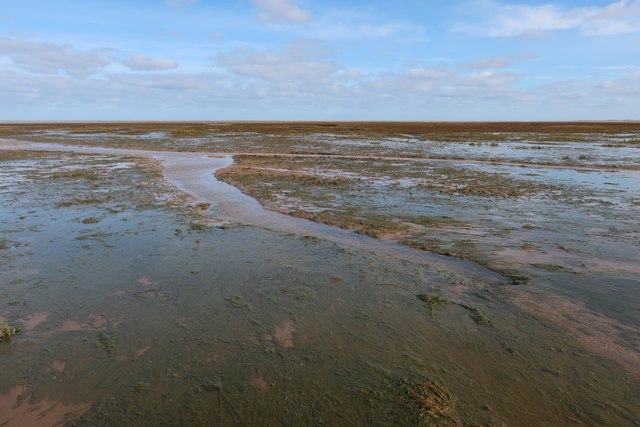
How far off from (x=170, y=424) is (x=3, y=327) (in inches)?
154

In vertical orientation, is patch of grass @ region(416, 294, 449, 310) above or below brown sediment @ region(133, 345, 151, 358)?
above

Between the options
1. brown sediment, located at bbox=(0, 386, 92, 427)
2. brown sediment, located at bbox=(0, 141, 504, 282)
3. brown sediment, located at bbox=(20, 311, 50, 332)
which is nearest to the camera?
brown sediment, located at bbox=(0, 386, 92, 427)

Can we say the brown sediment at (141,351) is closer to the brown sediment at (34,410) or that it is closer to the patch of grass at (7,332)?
the brown sediment at (34,410)

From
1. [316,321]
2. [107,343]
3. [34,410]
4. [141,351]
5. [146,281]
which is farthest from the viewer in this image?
[146,281]

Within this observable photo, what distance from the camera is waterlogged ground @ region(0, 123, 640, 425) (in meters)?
4.97

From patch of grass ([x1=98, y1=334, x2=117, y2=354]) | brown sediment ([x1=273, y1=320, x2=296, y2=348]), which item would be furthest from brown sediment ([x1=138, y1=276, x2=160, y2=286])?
brown sediment ([x1=273, y1=320, x2=296, y2=348])

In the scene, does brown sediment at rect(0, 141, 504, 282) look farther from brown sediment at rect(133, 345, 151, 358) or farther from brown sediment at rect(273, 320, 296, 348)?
brown sediment at rect(133, 345, 151, 358)

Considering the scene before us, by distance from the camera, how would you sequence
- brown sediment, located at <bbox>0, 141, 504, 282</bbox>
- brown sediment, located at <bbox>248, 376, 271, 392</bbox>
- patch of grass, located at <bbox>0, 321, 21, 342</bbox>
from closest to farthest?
1. brown sediment, located at <bbox>248, 376, 271, 392</bbox>
2. patch of grass, located at <bbox>0, 321, 21, 342</bbox>
3. brown sediment, located at <bbox>0, 141, 504, 282</bbox>

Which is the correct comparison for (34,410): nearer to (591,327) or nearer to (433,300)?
(433,300)

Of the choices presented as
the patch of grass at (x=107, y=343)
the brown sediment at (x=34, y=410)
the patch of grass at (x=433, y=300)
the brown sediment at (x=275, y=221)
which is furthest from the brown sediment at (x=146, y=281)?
the patch of grass at (x=433, y=300)

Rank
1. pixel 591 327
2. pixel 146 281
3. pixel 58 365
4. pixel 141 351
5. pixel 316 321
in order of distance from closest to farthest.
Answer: pixel 58 365, pixel 141 351, pixel 591 327, pixel 316 321, pixel 146 281

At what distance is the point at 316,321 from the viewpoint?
23.0 feet

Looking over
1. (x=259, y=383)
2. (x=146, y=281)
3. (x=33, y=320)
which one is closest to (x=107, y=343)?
(x=33, y=320)

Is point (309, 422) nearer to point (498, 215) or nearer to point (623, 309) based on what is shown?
point (623, 309)
